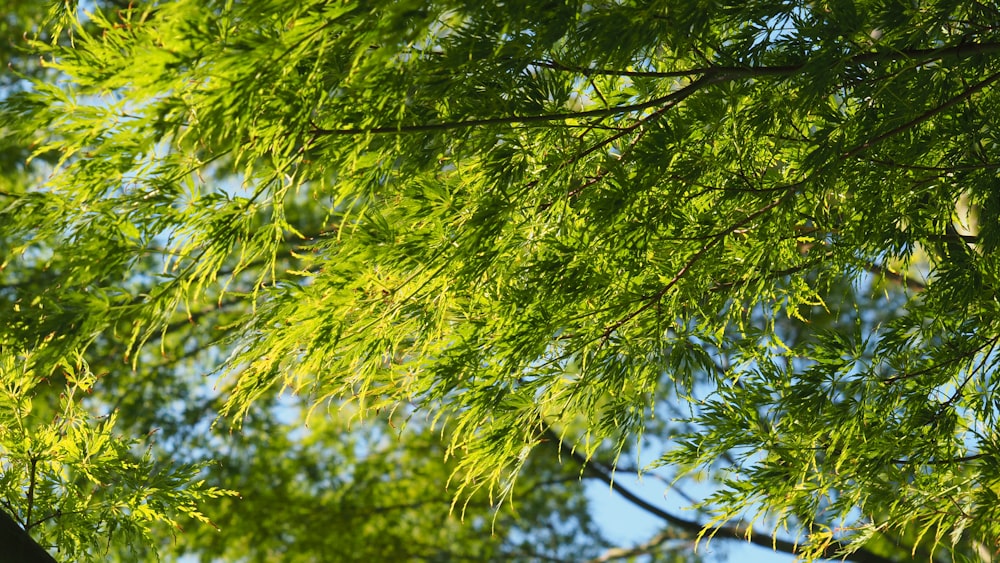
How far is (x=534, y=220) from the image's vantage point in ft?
5.44

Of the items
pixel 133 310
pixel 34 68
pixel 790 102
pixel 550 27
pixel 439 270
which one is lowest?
pixel 133 310

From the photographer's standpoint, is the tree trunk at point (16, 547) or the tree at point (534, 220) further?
the tree trunk at point (16, 547)

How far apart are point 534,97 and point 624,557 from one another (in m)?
5.89

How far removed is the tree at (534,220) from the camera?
1.16 meters

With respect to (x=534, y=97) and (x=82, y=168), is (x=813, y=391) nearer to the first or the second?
(x=534, y=97)

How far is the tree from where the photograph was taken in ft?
3.80

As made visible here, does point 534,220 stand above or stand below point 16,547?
above

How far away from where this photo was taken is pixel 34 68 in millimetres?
5648

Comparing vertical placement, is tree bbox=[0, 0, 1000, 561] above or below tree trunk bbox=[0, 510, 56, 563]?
above

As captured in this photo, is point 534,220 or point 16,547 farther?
point 534,220

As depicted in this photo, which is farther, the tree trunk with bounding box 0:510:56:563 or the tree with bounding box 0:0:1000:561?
the tree trunk with bounding box 0:510:56:563

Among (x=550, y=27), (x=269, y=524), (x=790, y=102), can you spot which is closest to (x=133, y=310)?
(x=550, y=27)

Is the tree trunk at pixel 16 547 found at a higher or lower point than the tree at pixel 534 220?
lower

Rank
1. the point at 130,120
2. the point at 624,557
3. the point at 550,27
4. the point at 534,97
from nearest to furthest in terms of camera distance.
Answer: the point at 130,120 → the point at 550,27 → the point at 534,97 → the point at 624,557
